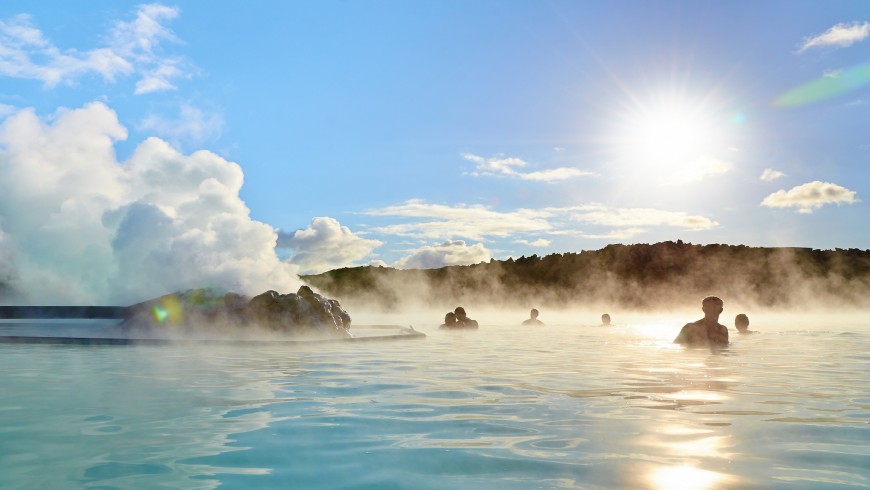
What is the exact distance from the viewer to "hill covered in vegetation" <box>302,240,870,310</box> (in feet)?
326

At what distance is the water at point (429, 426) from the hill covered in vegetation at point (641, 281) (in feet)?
279

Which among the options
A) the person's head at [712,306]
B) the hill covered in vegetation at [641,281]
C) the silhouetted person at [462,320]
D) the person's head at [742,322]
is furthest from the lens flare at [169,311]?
the hill covered in vegetation at [641,281]

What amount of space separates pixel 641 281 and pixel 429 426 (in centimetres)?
10060

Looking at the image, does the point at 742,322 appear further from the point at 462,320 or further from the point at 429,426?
the point at 429,426

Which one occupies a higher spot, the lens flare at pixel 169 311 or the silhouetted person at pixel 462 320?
the lens flare at pixel 169 311

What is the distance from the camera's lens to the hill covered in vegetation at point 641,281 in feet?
326

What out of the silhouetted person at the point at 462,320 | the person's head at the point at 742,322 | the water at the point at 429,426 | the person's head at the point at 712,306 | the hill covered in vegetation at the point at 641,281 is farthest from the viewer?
the hill covered in vegetation at the point at 641,281

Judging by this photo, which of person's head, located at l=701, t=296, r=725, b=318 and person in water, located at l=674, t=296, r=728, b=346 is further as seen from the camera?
person's head, located at l=701, t=296, r=725, b=318

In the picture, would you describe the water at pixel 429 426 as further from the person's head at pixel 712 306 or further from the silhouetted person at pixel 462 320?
the silhouetted person at pixel 462 320

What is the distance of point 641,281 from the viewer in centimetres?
10356

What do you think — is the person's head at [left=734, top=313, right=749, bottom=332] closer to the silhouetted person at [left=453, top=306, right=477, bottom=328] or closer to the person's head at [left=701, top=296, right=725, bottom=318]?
the person's head at [left=701, top=296, right=725, bottom=318]

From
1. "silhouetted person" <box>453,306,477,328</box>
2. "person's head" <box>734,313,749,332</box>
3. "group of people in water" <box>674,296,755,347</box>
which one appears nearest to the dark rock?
"silhouetted person" <box>453,306,477,328</box>

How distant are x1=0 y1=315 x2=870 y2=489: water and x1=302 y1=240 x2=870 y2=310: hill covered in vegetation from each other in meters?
85.1

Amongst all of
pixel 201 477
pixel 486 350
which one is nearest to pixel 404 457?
pixel 201 477
